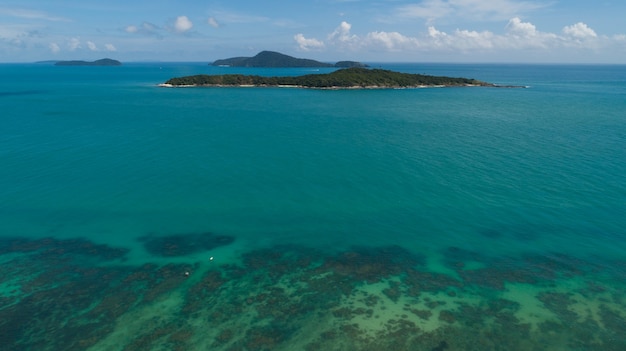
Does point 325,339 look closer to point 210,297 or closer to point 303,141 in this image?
point 210,297

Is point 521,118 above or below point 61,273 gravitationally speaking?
above

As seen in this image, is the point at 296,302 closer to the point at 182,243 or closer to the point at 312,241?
the point at 312,241

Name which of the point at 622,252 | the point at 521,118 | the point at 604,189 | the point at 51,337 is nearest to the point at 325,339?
the point at 51,337

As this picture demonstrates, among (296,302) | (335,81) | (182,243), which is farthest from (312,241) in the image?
(335,81)

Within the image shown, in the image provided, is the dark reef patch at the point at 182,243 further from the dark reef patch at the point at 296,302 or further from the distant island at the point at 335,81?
the distant island at the point at 335,81

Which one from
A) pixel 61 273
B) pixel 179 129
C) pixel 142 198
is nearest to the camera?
pixel 61 273

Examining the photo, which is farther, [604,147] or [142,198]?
[604,147]

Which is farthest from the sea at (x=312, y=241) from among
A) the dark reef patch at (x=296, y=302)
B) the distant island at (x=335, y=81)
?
the distant island at (x=335, y=81)
